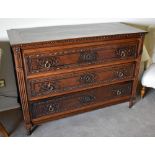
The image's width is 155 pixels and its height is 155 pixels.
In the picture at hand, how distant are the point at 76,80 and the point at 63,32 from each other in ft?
1.44

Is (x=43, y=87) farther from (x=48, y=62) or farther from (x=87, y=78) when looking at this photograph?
(x=87, y=78)

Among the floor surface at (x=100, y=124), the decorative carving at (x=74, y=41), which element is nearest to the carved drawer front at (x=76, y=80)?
the decorative carving at (x=74, y=41)

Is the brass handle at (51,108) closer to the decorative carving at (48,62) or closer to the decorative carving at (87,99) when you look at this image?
the decorative carving at (87,99)

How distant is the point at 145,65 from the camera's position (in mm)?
2375

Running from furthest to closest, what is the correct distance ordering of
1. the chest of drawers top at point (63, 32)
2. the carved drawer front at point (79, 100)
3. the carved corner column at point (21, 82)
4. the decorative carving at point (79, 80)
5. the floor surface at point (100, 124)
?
the floor surface at point (100, 124) < the carved drawer front at point (79, 100) < the decorative carving at point (79, 80) < the chest of drawers top at point (63, 32) < the carved corner column at point (21, 82)

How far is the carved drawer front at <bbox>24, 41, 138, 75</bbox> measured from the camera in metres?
1.42

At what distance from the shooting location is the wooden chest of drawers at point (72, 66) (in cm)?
142

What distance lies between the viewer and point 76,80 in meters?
1.66

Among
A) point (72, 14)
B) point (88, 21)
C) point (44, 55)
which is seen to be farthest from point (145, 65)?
point (44, 55)

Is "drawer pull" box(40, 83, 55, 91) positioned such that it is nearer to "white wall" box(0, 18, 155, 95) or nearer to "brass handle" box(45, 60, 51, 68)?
"brass handle" box(45, 60, 51, 68)

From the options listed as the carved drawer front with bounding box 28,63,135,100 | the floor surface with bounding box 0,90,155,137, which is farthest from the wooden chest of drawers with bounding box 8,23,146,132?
the floor surface with bounding box 0,90,155,137

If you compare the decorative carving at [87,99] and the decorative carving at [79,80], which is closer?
the decorative carving at [79,80]

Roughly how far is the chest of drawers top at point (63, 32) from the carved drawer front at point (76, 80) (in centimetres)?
32

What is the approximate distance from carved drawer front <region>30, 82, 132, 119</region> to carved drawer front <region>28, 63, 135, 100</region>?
0.21ft
